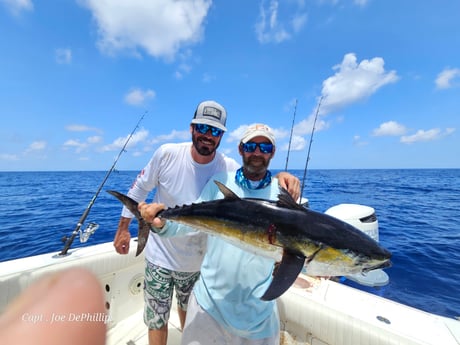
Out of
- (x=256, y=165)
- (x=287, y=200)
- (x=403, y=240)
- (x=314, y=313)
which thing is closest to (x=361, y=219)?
(x=314, y=313)

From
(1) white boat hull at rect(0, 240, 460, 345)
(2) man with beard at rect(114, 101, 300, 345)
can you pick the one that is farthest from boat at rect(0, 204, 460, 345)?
(2) man with beard at rect(114, 101, 300, 345)

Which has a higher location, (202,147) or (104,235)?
(202,147)

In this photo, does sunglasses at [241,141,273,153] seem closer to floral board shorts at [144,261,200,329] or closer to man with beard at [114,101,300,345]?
man with beard at [114,101,300,345]

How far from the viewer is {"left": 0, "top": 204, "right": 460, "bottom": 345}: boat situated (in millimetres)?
2293

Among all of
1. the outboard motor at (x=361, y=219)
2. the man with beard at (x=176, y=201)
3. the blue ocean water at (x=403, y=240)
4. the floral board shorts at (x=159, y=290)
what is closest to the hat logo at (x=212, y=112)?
the man with beard at (x=176, y=201)

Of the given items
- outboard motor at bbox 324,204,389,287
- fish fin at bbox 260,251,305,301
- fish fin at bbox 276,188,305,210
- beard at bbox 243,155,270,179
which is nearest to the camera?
fish fin at bbox 260,251,305,301

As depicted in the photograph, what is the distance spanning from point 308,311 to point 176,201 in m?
1.96

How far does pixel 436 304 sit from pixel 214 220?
664 centimetres

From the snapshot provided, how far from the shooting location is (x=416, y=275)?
22.3 ft

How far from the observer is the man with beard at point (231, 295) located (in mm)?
1828

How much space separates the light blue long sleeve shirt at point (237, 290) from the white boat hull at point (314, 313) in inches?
35.8

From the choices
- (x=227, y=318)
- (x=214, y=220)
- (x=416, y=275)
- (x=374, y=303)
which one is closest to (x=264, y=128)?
(x=214, y=220)

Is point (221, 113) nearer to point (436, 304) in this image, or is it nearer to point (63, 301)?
point (63, 301)

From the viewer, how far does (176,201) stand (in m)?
2.66
